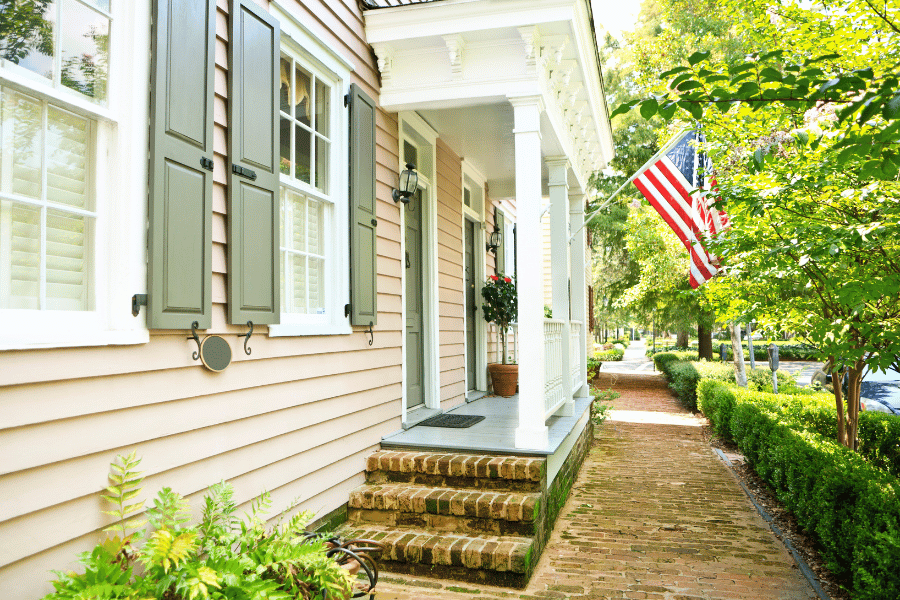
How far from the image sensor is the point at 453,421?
5.40 metres

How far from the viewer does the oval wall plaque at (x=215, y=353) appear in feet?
9.30

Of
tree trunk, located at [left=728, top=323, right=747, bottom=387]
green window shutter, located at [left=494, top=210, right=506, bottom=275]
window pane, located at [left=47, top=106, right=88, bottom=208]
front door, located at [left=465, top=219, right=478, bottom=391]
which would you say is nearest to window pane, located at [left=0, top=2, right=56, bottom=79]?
window pane, located at [left=47, top=106, right=88, bottom=208]

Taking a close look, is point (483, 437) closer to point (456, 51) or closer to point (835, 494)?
point (835, 494)

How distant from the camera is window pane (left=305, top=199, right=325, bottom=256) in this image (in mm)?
3934

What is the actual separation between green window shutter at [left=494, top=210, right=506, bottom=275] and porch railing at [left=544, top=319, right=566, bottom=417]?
341cm

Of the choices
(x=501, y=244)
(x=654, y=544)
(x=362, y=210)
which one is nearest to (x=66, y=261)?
(x=362, y=210)

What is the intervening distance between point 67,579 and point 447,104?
3.79 meters

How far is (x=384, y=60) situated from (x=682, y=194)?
123 inches

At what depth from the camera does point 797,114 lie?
4465 millimetres

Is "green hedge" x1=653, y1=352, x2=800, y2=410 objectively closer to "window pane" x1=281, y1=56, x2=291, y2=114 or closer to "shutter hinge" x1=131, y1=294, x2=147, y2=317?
"window pane" x1=281, y1=56, x2=291, y2=114

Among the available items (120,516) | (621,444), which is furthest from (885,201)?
(621,444)

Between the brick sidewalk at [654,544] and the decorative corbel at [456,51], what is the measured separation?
136 inches

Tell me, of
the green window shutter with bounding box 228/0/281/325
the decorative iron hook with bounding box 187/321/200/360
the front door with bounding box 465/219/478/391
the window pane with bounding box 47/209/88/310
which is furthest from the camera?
the front door with bounding box 465/219/478/391

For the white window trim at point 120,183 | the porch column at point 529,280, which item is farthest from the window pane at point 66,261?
the porch column at point 529,280
